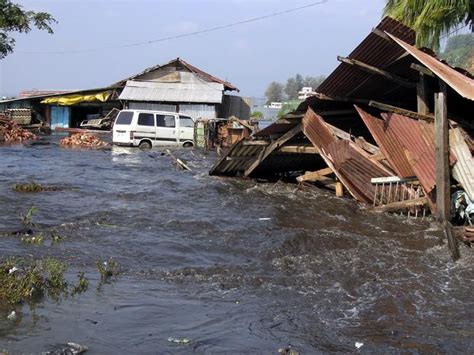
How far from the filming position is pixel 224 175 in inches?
618

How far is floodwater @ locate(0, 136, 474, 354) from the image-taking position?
15.1ft

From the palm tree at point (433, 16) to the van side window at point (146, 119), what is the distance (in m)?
12.1

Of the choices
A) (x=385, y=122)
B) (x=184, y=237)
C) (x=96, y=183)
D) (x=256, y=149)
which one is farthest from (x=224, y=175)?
(x=184, y=237)

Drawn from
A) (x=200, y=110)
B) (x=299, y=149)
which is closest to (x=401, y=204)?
(x=299, y=149)

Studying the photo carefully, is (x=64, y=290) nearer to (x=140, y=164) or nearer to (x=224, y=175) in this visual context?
(x=224, y=175)

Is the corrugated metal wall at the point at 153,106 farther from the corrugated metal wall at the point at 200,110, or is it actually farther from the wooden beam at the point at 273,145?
the wooden beam at the point at 273,145

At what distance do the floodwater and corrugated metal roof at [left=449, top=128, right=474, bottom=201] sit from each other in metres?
0.95

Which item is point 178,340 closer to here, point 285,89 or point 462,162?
point 462,162

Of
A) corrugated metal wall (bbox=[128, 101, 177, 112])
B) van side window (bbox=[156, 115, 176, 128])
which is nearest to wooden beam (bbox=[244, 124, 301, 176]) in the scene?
van side window (bbox=[156, 115, 176, 128])

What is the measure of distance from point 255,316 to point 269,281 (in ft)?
4.13

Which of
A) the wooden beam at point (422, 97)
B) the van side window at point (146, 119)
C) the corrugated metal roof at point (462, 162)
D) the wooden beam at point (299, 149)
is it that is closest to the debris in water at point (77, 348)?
the corrugated metal roof at point (462, 162)

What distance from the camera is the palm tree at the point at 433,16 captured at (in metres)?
11.3

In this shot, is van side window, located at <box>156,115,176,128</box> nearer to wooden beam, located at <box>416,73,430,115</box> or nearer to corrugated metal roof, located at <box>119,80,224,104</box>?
corrugated metal roof, located at <box>119,80,224,104</box>

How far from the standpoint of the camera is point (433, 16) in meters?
11.4
